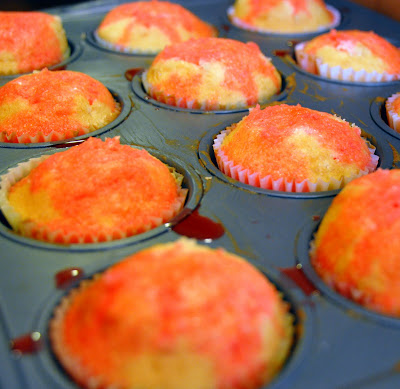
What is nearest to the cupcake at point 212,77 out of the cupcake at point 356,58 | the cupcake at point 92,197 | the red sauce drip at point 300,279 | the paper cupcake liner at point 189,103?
the paper cupcake liner at point 189,103

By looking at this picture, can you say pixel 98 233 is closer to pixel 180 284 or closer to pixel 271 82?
pixel 180 284

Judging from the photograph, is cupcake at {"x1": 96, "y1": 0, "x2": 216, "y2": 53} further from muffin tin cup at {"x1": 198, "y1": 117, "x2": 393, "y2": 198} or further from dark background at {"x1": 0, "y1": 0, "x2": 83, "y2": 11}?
muffin tin cup at {"x1": 198, "y1": 117, "x2": 393, "y2": 198}

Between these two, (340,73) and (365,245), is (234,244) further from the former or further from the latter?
(340,73)

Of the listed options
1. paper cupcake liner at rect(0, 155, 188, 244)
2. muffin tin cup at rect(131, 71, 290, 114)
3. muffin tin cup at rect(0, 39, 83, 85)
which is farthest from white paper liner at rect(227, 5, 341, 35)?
paper cupcake liner at rect(0, 155, 188, 244)

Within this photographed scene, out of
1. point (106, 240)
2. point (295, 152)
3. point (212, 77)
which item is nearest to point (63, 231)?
point (106, 240)

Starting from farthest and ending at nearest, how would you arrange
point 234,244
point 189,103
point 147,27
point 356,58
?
1. point 147,27
2. point 356,58
3. point 189,103
4. point 234,244

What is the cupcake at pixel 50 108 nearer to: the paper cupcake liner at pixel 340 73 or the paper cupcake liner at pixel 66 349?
the paper cupcake liner at pixel 66 349
